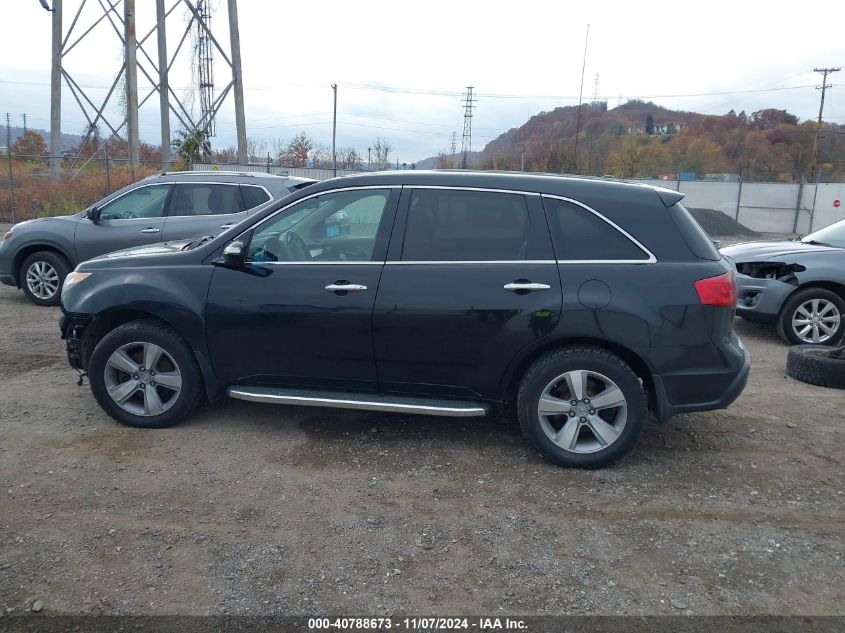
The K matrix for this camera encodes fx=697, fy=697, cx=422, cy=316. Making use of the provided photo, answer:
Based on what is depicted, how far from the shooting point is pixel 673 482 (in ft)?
14.3

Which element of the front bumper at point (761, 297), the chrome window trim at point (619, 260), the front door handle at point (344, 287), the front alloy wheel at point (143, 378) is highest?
the chrome window trim at point (619, 260)

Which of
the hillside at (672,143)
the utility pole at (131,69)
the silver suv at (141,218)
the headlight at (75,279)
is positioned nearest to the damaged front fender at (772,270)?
the silver suv at (141,218)

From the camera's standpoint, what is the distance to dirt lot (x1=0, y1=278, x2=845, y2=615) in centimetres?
318

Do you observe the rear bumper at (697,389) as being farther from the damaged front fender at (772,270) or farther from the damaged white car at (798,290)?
the damaged front fender at (772,270)

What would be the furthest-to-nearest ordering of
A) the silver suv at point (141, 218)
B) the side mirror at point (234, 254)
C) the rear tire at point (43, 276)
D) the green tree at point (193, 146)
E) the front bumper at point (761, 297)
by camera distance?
the green tree at point (193, 146) → the rear tire at point (43, 276) → the silver suv at point (141, 218) → the front bumper at point (761, 297) → the side mirror at point (234, 254)

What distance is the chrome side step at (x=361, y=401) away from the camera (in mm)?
4473

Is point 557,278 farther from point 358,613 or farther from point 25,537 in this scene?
point 25,537

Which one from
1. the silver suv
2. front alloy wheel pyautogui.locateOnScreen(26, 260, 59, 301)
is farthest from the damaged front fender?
front alloy wheel pyautogui.locateOnScreen(26, 260, 59, 301)

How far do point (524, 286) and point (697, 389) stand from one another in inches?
49.3

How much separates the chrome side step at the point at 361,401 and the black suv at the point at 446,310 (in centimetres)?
2

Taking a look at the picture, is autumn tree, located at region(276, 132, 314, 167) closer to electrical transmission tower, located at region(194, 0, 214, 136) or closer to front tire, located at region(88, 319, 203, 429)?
electrical transmission tower, located at region(194, 0, 214, 136)

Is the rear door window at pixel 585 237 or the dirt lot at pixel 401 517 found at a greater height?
the rear door window at pixel 585 237

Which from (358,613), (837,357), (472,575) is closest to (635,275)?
(472,575)

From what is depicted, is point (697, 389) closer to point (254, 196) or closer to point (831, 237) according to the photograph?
point (831, 237)
